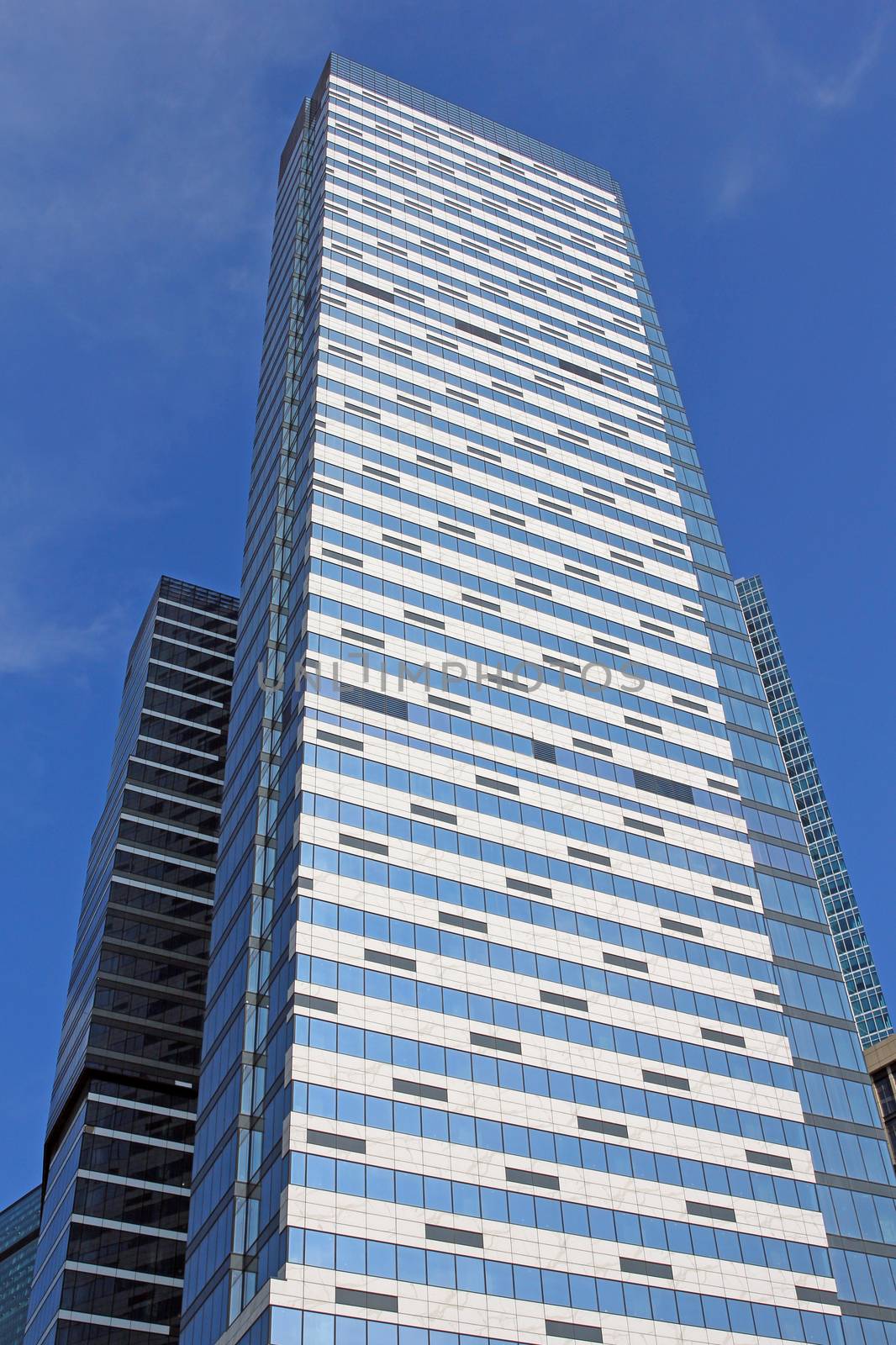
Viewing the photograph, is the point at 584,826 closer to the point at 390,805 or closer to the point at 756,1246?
the point at 390,805

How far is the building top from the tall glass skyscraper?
23995mm

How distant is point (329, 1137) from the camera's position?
227 feet

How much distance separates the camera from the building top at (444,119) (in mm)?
149750

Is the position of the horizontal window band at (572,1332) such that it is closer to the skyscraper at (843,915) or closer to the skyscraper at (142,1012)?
the skyscraper at (142,1012)

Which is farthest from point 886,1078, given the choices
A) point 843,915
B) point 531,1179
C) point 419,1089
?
point 419,1089

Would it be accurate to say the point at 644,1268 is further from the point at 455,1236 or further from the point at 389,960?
the point at 389,960

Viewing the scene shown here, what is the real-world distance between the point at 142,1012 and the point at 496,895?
4562 cm

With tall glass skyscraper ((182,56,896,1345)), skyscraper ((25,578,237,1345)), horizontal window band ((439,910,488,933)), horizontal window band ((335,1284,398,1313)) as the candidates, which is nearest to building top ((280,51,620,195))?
tall glass skyscraper ((182,56,896,1345))

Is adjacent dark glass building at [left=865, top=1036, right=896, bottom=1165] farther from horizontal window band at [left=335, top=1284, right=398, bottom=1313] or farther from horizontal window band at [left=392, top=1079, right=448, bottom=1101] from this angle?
Answer: horizontal window band at [left=335, top=1284, right=398, bottom=1313]

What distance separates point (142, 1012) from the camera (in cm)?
11750

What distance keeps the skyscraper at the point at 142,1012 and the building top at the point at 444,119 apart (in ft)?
178

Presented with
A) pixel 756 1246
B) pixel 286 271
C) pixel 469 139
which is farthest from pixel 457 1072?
pixel 469 139

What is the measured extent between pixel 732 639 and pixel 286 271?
5433 cm

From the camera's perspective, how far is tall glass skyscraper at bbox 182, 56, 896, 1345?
232 ft
